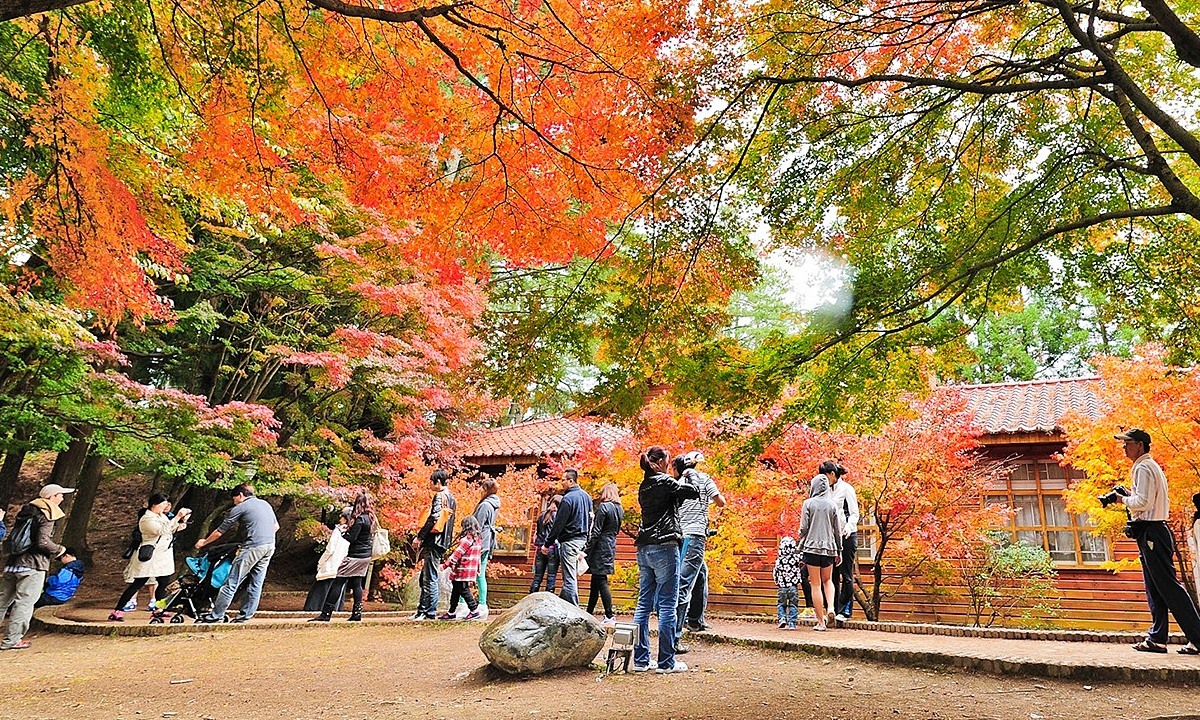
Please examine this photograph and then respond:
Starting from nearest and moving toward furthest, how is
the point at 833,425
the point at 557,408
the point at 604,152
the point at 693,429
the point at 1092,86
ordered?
the point at 1092,86, the point at 833,425, the point at 604,152, the point at 693,429, the point at 557,408

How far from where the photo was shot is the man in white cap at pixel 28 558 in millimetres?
6699

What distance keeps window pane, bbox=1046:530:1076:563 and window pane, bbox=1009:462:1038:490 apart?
0.86 m

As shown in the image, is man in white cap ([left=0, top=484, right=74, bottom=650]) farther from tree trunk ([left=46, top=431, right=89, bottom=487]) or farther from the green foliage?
the green foliage

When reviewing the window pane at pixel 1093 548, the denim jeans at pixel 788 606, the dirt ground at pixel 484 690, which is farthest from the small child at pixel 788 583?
the window pane at pixel 1093 548

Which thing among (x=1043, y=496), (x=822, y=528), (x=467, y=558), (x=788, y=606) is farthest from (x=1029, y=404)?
(x=467, y=558)

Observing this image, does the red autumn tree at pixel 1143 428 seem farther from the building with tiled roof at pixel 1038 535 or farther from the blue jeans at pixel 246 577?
the blue jeans at pixel 246 577

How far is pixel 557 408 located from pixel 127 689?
13.9 metres

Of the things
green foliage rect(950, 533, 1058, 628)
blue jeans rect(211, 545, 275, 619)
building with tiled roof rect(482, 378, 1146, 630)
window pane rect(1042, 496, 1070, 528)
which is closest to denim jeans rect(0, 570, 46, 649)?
blue jeans rect(211, 545, 275, 619)

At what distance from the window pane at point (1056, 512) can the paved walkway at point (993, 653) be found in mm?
6039

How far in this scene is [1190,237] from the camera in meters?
4.97

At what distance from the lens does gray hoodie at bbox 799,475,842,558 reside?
6949 millimetres

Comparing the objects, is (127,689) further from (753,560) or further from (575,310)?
(753,560)

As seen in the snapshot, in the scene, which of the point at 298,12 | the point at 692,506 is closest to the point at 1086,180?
the point at 692,506

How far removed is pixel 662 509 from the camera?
5047 mm
